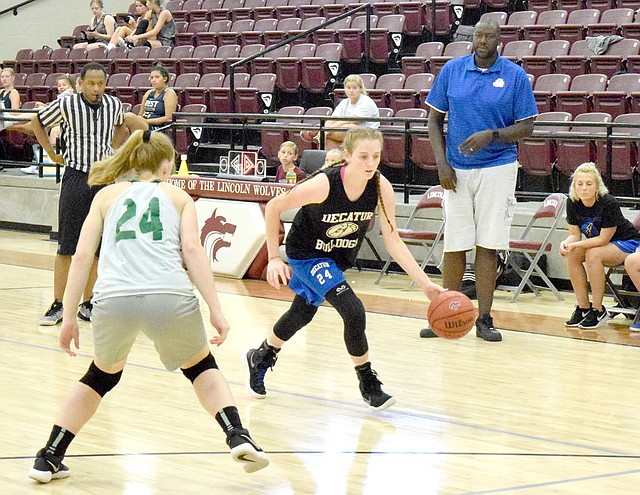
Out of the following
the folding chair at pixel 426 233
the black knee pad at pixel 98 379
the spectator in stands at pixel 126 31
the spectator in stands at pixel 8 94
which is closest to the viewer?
the black knee pad at pixel 98 379

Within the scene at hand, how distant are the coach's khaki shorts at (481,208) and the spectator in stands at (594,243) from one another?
72 cm

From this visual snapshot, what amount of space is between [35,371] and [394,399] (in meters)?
1.92

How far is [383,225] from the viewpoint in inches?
191

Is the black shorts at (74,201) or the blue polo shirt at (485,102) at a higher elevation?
the blue polo shirt at (485,102)

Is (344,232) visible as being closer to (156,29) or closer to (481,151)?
(481,151)

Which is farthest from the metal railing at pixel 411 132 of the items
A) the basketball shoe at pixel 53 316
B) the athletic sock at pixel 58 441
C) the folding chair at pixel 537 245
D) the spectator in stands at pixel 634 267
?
the athletic sock at pixel 58 441

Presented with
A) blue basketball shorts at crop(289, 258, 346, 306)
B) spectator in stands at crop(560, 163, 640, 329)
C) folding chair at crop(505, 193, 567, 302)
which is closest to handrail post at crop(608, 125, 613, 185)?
folding chair at crop(505, 193, 567, 302)

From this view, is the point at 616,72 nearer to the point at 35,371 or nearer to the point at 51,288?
the point at 51,288

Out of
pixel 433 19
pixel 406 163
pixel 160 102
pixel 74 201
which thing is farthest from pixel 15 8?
pixel 74 201

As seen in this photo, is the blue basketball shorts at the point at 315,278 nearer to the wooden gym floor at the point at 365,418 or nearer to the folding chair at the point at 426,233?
the wooden gym floor at the point at 365,418

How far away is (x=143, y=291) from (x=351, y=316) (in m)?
1.42

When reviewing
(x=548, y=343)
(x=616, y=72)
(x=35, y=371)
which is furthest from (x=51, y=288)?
(x=616, y=72)

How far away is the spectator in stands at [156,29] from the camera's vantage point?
1563 cm

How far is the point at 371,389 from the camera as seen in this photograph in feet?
15.7
